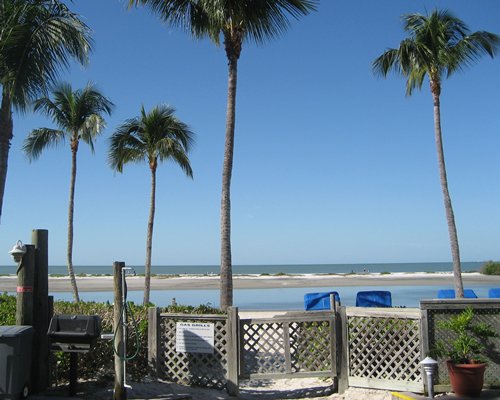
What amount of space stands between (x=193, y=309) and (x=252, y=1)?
672 centimetres

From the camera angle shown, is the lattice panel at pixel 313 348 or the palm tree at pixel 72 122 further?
the palm tree at pixel 72 122

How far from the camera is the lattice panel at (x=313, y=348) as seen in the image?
8156 mm

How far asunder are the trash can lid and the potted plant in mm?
5411

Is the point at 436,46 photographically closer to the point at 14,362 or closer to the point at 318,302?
the point at 318,302

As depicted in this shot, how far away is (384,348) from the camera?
8000mm

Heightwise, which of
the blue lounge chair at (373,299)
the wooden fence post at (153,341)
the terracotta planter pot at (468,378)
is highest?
the blue lounge chair at (373,299)

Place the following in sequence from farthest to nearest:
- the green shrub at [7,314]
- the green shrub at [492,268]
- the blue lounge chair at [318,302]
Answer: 1. the green shrub at [492,268]
2. the blue lounge chair at [318,302]
3. the green shrub at [7,314]

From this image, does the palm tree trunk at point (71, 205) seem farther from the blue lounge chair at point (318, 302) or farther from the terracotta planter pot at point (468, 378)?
the terracotta planter pot at point (468, 378)

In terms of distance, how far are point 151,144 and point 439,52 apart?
995 centimetres

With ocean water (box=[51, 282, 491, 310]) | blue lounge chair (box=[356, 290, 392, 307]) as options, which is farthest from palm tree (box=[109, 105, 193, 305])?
blue lounge chair (box=[356, 290, 392, 307])

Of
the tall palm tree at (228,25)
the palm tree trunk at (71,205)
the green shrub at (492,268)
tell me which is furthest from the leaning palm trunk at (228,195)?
the green shrub at (492,268)

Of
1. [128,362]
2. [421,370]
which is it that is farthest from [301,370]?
[128,362]

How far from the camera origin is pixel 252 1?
11656 millimetres

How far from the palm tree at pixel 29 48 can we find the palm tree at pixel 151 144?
8.93 m
